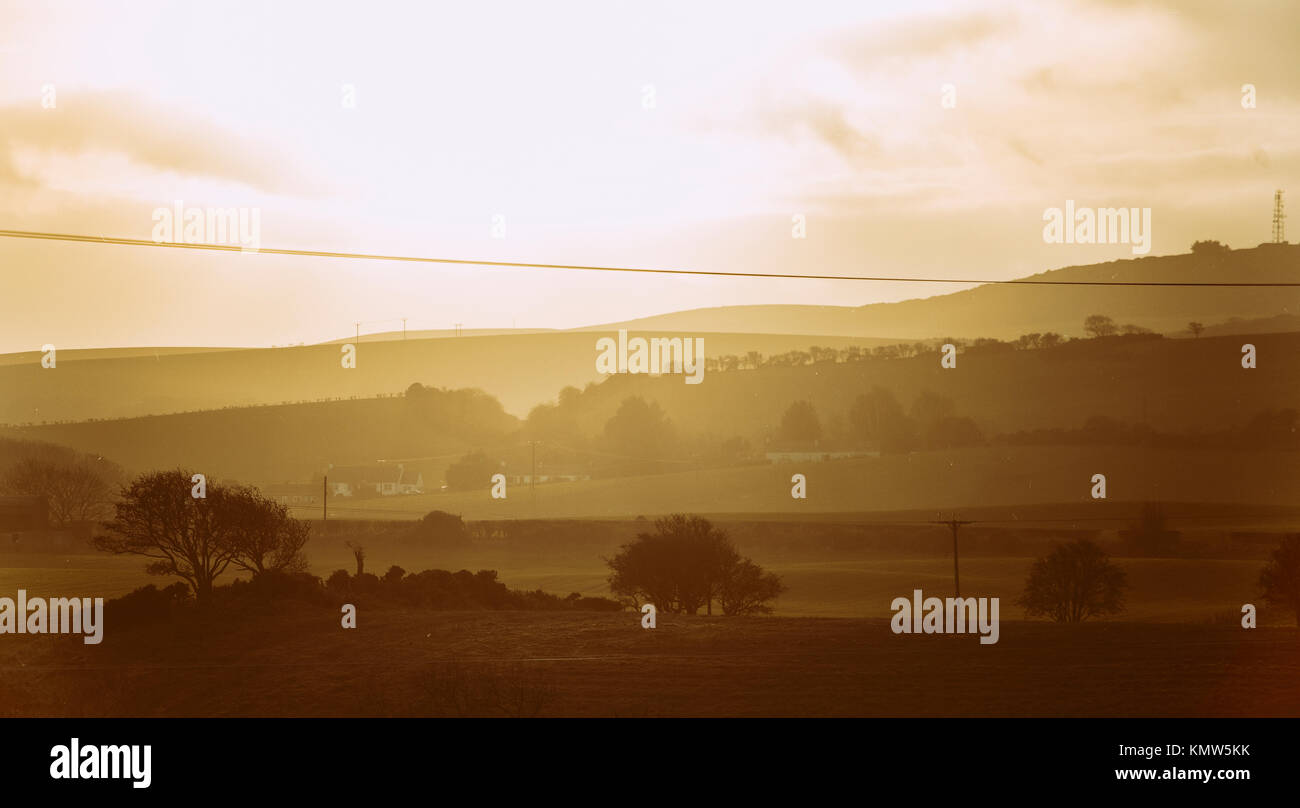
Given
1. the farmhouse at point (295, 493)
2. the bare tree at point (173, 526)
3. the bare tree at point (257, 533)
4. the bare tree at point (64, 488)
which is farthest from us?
the farmhouse at point (295, 493)

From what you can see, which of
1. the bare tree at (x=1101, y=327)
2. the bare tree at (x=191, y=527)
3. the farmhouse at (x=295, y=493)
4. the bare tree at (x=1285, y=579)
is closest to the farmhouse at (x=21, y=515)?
the farmhouse at (x=295, y=493)

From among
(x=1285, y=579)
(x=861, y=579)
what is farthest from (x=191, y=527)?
(x=1285, y=579)

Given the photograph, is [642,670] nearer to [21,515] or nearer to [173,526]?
[173,526]

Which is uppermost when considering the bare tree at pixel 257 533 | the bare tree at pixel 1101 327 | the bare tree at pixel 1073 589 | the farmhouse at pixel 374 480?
the bare tree at pixel 1101 327

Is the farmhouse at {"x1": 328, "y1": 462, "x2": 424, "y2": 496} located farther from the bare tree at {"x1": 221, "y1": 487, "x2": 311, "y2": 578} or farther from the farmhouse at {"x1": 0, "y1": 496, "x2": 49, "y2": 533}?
the bare tree at {"x1": 221, "y1": 487, "x2": 311, "y2": 578}

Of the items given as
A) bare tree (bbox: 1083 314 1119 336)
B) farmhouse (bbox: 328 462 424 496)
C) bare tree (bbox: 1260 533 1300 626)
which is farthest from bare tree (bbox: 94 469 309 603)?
bare tree (bbox: 1083 314 1119 336)

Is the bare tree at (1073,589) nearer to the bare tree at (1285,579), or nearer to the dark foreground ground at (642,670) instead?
the bare tree at (1285,579)

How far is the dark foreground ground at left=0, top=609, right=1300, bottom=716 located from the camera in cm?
2609

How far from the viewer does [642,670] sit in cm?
2967

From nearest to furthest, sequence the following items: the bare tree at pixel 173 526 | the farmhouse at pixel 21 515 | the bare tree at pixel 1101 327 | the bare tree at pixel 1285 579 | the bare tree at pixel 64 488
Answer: the bare tree at pixel 173 526 → the bare tree at pixel 1285 579 → the farmhouse at pixel 21 515 → the bare tree at pixel 64 488 → the bare tree at pixel 1101 327

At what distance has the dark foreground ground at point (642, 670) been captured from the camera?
26.1 meters

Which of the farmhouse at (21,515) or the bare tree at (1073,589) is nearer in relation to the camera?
the bare tree at (1073,589)

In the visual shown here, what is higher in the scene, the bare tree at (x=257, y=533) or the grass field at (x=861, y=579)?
the bare tree at (x=257, y=533)
